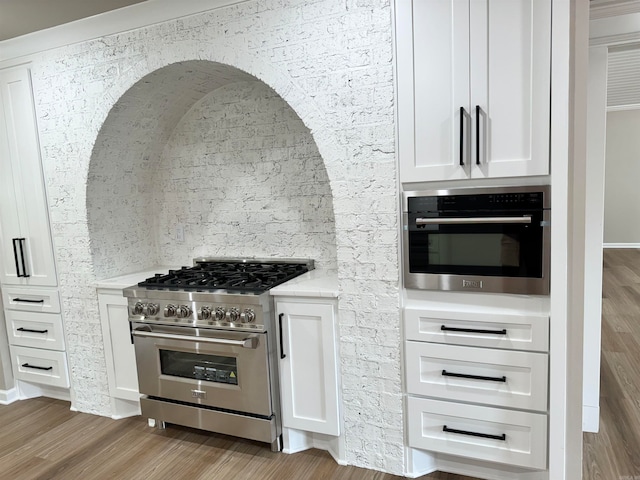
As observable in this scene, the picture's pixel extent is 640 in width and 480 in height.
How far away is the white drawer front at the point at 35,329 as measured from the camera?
3.11m

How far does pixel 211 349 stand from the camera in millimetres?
2520

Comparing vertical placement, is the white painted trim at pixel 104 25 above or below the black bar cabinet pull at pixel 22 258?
above

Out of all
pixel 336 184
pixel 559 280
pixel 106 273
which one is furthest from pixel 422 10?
pixel 106 273

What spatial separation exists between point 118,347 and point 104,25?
2.03m

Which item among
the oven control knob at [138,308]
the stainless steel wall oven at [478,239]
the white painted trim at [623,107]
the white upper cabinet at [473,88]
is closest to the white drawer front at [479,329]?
the stainless steel wall oven at [478,239]

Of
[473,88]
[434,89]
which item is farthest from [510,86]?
[434,89]

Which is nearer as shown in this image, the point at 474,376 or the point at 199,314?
the point at 474,376

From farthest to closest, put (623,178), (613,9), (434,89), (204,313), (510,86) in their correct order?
(623,178)
(204,313)
(613,9)
(434,89)
(510,86)

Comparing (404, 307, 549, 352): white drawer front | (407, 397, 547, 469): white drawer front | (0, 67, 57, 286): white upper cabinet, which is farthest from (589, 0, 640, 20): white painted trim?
(0, 67, 57, 286): white upper cabinet

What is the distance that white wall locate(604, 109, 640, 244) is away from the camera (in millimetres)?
8422

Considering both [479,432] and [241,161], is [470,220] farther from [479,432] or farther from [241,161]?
[241,161]

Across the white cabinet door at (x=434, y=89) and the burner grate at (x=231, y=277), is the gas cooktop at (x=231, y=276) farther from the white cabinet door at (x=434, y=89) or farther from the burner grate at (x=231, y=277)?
the white cabinet door at (x=434, y=89)

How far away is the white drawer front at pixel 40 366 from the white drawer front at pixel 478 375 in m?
2.49

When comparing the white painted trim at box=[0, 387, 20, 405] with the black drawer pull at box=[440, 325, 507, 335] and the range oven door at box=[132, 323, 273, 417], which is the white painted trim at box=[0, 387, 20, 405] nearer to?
the range oven door at box=[132, 323, 273, 417]
